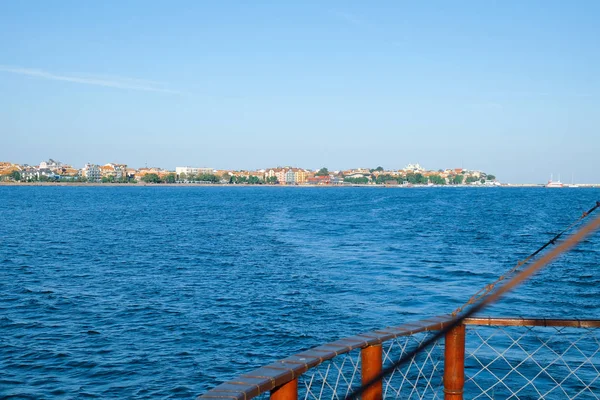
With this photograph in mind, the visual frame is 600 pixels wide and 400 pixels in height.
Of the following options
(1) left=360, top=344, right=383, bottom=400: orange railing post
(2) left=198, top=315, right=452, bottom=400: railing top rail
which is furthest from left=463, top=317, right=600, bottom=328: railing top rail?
(1) left=360, top=344, right=383, bottom=400: orange railing post

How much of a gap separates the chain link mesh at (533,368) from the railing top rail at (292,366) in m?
6.68

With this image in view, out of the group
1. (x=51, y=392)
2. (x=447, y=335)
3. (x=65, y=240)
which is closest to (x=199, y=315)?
(x=51, y=392)

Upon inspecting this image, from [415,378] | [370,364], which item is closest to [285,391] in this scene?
[370,364]

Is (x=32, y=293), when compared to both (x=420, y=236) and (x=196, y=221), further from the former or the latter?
(x=196, y=221)

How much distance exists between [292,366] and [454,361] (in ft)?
6.79

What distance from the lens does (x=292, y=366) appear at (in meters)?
4.16

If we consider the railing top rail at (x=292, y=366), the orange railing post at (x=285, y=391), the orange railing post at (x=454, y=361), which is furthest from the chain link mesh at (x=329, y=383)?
the orange railing post at (x=285, y=391)

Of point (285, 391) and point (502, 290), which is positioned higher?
point (502, 290)

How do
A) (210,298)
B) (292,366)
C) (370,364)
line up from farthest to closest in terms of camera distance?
(210,298), (370,364), (292,366)

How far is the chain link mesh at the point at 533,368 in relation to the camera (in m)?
12.7

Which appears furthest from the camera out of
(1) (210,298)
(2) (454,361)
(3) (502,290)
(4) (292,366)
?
(1) (210,298)

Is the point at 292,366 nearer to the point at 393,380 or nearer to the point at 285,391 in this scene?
the point at 285,391

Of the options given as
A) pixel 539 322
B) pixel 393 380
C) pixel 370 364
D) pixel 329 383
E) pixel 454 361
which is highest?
pixel 539 322

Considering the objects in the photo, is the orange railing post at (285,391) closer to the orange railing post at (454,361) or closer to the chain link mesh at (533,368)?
the orange railing post at (454,361)
